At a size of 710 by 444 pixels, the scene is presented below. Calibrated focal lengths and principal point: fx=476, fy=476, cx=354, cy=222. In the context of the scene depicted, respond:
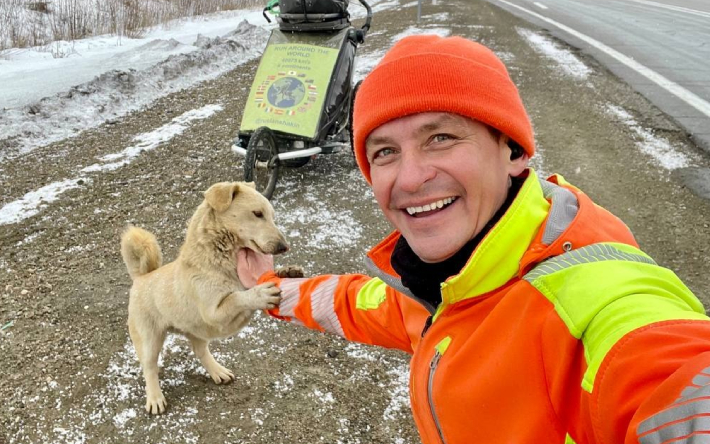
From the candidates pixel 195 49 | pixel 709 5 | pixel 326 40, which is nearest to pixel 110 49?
pixel 195 49

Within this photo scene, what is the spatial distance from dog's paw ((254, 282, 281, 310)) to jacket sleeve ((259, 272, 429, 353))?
1.1 inches

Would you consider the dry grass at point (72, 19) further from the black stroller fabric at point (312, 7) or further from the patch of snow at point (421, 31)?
the black stroller fabric at point (312, 7)

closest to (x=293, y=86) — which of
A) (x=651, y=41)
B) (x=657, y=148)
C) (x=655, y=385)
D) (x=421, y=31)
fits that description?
(x=657, y=148)

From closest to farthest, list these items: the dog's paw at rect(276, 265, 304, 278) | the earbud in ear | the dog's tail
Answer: the earbud in ear < the dog's paw at rect(276, 265, 304, 278) < the dog's tail

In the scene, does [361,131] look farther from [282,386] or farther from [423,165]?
[282,386]

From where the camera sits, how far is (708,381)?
79 centimetres

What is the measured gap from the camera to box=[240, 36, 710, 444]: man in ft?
2.96

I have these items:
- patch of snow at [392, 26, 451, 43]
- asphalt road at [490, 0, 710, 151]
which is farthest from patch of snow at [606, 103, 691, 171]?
patch of snow at [392, 26, 451, 43]

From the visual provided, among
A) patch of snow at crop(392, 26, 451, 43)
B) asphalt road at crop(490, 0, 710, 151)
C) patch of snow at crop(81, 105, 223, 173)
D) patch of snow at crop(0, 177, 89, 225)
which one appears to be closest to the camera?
patch of snow at crop(0, 177, 89, 225)

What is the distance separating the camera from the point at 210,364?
10.4 ft

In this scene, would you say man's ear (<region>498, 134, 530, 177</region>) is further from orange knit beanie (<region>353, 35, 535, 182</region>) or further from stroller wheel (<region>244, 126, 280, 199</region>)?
stroller wheel (<region>244, 126, 280, 199</region>)

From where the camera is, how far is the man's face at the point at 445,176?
1.30 m

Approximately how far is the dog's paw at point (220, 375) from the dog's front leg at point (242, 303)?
26.1 inches

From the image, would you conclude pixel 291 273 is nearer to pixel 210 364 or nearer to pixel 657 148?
pixel 210 364
